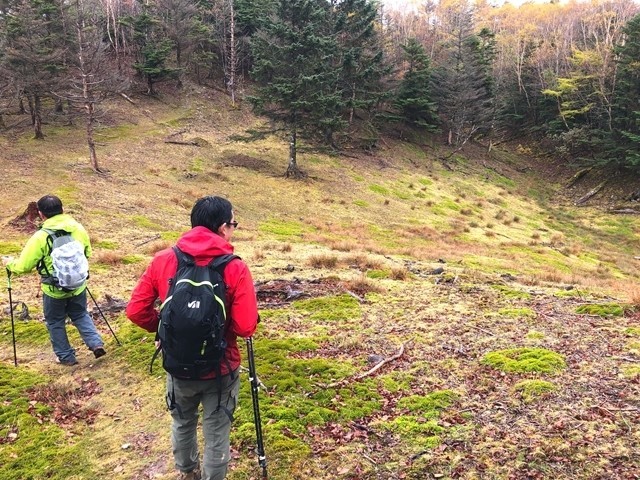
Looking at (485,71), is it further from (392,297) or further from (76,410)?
(76,410)

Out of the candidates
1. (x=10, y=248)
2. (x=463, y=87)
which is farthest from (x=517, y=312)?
(x=463, y=87)

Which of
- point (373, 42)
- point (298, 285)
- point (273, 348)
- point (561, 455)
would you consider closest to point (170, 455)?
point (273, 348)

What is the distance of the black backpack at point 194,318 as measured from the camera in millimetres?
2984

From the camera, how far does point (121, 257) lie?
11664 millimetres

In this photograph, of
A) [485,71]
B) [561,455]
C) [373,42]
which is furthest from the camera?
[485,71]

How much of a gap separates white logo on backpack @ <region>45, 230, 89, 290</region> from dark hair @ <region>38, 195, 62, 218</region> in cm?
24

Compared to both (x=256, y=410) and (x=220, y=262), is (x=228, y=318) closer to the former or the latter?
(x=220, y=262)

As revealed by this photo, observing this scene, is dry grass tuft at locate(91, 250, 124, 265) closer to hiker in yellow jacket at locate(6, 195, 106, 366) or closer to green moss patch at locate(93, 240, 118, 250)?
green moss patch at locate(93, 240, 118, 250)

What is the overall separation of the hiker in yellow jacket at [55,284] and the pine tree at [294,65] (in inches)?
890

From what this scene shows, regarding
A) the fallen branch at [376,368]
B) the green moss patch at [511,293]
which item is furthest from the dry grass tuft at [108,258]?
the green moss patch at [511,293]

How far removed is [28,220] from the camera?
14.8 metres

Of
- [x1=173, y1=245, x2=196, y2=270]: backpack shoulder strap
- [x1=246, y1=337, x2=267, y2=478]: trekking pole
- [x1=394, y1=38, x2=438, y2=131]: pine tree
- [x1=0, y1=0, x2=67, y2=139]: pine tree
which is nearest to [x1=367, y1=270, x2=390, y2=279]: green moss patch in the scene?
[x1=246, y1=337, x2=267, y2=478]: trekking pole

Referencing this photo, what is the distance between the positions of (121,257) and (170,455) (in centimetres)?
842

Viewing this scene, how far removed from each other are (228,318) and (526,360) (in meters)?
4.25
